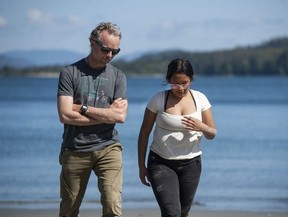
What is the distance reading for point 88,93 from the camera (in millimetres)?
Answer: 7746

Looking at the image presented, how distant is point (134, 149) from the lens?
24922 mm

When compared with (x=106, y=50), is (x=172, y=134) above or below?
below

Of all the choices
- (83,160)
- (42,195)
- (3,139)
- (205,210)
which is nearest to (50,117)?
(3,139)

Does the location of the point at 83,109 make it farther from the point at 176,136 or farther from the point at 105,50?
the point at 176,136

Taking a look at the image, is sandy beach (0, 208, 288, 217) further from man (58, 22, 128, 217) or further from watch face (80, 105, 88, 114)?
watch face (80, 105, 88, 114)

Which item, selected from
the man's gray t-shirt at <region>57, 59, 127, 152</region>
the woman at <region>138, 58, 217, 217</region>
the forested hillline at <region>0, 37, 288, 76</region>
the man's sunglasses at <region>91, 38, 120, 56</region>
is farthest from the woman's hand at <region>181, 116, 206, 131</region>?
the forested hillline at <region>0, 37, 288, 76</region>

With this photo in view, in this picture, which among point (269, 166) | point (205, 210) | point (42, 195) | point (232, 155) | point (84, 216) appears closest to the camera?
point (84, 216)

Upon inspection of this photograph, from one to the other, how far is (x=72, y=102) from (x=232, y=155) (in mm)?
15799

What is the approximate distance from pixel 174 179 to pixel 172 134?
0.38 m

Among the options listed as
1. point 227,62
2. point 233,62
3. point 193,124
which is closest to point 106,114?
point 193,124

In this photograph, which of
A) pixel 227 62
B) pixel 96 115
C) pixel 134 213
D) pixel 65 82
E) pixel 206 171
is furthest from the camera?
pixel 227 62

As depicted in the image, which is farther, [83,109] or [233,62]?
[233,62]

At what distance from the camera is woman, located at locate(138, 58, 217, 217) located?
305 inches

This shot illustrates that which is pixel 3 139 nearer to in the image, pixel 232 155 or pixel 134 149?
pixel 134 149
